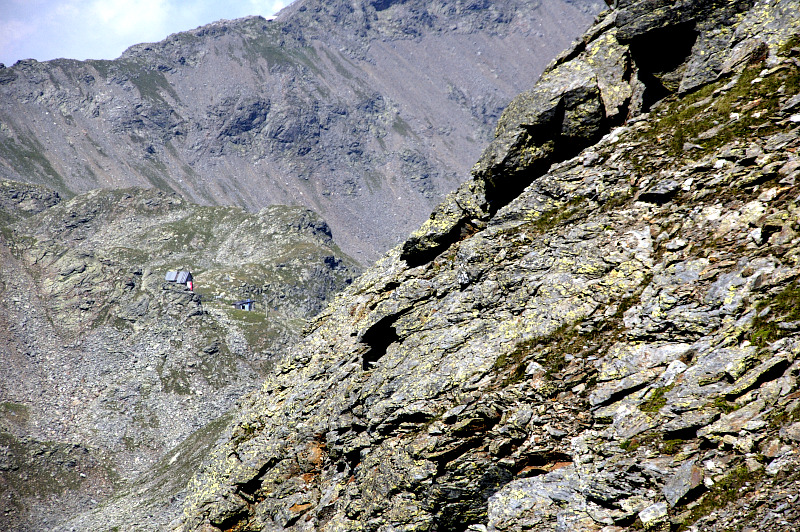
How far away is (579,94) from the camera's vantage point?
64.7ft

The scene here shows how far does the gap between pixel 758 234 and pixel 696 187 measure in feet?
9.03

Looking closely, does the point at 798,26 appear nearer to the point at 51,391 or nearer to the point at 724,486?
the point at 724,486

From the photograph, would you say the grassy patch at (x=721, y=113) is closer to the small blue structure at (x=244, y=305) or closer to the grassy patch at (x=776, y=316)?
the grassy patch at (x=776, y=316)

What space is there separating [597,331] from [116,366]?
13673 centimetres

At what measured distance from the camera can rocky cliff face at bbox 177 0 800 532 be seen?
11.9 m

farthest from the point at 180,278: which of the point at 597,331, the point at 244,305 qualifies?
the point at 597,331

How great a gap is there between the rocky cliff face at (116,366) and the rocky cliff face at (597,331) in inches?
2829

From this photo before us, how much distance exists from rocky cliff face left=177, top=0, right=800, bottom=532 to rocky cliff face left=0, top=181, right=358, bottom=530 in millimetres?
71859

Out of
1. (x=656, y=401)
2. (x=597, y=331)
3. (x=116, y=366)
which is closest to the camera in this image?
(x=656, y=401)

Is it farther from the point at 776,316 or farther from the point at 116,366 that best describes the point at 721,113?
the point at 116,366

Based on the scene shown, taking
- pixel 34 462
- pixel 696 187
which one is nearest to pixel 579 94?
pixel 696 187

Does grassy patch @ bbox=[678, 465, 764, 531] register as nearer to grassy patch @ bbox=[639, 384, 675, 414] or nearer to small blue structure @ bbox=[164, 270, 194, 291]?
grassy patch @ bbox=[639, 384, 675, 414]

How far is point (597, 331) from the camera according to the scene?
50.3ft

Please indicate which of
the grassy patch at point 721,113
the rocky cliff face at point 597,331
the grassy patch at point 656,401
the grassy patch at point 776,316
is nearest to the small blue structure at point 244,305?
the rocky cliff face at point 597,331
